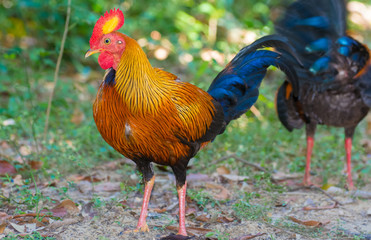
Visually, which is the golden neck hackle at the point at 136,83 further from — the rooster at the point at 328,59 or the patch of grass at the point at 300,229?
the rooster at the point at 328,59

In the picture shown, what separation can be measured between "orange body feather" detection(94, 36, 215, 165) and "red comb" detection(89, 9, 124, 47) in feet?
0.46

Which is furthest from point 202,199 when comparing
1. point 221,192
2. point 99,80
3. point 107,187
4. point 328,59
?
point 328,59

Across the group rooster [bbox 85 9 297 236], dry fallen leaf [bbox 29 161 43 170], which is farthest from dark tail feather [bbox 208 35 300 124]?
dry fallen leaf [bbox 29 161 43 170]

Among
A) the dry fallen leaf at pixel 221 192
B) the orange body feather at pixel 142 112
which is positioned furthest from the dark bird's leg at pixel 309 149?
the orange body feather at pixel 142 112

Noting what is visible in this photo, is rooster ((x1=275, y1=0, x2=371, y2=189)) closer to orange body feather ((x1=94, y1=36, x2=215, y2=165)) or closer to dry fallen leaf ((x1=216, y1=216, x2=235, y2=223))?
dry fallen leaf ((x1=216, y1=216, x2=235, y2=223))

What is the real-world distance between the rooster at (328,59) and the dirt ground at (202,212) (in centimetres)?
84

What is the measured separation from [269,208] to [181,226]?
3.69 ft

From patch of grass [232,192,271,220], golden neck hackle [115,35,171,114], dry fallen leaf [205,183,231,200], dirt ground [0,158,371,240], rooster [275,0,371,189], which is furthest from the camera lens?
rooster [275,0,371,189]

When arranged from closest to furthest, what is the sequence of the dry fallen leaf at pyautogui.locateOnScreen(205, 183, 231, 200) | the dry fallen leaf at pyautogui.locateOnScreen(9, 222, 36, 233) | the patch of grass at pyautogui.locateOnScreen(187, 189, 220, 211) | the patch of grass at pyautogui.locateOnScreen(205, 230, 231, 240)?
the patch of grass at pyautogui.locateOnScreen(205, 230, 231, 240)
the dry fallen leaf at pyautogui.locateOnScreen(9, 222, 36, 233)
the patch of grass at pyautogui.locateOnScreen(187, 189, 220, 211)
the dry fallen leaf at pyautogui.locateOnScreen(205, 183, 231, 200)

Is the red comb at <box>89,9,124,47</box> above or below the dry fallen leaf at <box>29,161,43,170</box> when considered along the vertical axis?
above

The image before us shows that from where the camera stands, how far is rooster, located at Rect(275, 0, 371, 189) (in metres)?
4.99

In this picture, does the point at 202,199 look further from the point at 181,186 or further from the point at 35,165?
the point at 35,165

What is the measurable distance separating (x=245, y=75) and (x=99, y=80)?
1.40m

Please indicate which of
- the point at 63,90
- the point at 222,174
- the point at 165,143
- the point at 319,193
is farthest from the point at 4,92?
the point at 319,193
